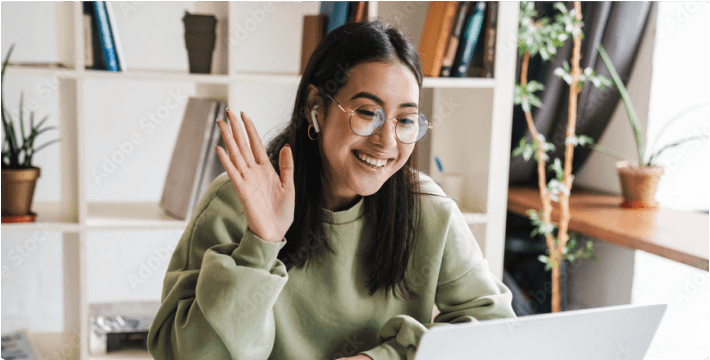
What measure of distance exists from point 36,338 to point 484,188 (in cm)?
159

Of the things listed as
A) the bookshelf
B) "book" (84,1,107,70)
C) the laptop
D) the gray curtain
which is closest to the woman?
the laptop

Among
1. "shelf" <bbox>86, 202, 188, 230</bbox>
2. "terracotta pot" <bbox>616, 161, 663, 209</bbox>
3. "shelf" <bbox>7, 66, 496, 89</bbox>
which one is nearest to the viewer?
"shelf" <bbox>7, 66, 496, 89</bbox>

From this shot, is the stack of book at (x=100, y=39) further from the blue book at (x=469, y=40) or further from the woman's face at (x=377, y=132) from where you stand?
the blue book at (x=469, y=40)

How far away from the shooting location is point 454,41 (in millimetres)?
1852

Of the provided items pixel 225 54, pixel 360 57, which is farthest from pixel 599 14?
pixel 360 57

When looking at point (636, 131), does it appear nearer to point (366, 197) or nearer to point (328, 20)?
point (328, 20)

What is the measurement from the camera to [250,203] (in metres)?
0.88

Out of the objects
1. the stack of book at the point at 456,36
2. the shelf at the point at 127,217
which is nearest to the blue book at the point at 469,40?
the stack of book at the point at 456,36

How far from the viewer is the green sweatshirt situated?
91cm

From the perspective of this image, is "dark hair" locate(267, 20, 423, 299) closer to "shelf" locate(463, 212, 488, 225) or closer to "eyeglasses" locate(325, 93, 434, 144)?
"eyeglasses" locate(325, 93, 434, 144)

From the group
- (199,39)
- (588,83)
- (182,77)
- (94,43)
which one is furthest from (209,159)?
(588,83)

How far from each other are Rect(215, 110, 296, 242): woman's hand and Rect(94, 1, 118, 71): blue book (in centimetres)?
96

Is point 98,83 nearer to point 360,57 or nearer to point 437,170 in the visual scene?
point 437,170

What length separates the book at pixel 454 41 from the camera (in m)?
1.82
